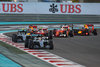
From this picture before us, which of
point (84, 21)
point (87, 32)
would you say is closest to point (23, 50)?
point (87, 32)

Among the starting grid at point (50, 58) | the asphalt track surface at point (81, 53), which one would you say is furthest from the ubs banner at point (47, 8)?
the starting grid at point (50, 58)

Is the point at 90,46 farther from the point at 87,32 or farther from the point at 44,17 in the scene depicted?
the point at 44,17

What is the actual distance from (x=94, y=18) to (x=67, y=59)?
79.1 feet

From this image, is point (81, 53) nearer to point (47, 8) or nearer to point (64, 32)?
point (64, 32)

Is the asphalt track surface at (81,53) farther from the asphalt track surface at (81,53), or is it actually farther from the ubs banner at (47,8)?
the ubs banner at (47,8)

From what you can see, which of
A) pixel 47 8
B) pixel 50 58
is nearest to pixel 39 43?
pixel 50 58

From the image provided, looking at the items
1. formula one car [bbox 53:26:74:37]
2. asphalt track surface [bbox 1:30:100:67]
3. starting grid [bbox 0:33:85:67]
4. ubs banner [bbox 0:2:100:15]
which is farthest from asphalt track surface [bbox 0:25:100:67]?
ubs banner [bbox 0:2:100:15]

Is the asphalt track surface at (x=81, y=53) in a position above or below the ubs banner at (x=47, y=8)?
below

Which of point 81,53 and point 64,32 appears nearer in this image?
point 81,53

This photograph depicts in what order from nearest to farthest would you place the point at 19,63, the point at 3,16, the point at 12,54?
the point at 19,63, the point at 12,54, the point at 3,16

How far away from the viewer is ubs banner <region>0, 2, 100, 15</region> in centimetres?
3467

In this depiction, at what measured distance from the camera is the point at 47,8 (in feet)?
118

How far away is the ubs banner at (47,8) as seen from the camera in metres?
34.7

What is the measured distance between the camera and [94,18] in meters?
37.4
